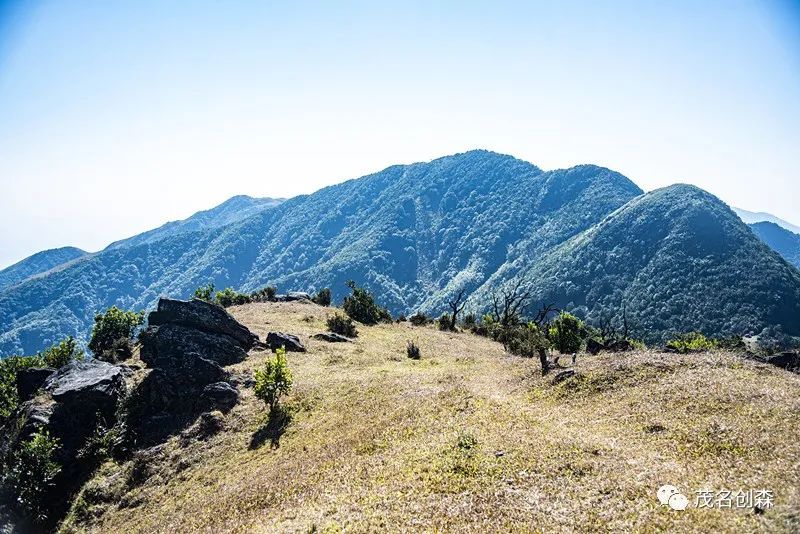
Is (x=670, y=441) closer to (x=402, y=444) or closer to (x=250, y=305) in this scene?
(x=402, y=444)

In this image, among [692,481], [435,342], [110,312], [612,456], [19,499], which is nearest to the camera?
[692,481]

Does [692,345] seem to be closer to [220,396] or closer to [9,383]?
[220,396]

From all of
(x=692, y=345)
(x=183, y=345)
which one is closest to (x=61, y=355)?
(x=183, y=345)

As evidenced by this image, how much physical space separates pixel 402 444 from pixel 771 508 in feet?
61.9

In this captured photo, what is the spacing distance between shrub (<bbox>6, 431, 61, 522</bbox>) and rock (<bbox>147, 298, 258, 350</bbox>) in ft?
52.9

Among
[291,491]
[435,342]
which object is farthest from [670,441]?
[435,342]

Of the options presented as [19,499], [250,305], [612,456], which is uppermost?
[250,305]

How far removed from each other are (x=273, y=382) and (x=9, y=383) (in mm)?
29235

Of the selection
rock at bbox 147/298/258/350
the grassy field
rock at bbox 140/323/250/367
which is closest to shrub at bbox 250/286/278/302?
rock at bbox 147/298/258/350

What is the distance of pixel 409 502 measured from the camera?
2253cm

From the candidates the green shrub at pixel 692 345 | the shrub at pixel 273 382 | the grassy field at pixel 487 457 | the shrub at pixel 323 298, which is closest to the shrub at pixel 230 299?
the shrub at pixel 323 298

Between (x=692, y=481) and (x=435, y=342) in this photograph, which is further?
(x=435, y=342)

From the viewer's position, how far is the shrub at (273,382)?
37781mm

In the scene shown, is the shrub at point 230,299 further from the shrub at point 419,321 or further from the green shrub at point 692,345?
the green shrub at point 692,345
